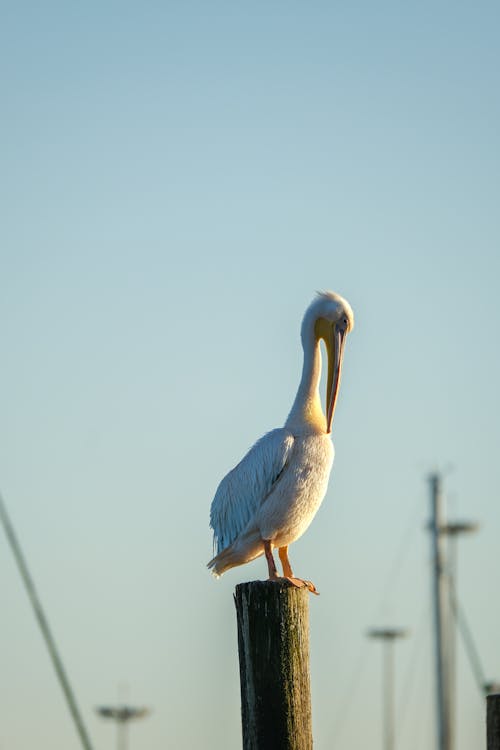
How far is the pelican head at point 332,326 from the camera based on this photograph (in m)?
11.7

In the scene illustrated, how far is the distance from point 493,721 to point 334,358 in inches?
141

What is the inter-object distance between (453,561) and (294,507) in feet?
84.3

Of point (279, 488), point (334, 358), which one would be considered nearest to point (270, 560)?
point (279, 488)

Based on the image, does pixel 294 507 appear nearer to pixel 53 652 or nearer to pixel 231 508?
pixel 231 508

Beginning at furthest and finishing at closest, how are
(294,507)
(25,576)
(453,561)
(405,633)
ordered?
Result: (405,633) → (453,561) → (294,507) → (25,576)

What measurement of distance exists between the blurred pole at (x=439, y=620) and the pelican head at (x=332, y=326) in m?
16.9

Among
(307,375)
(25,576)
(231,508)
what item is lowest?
(25,576)

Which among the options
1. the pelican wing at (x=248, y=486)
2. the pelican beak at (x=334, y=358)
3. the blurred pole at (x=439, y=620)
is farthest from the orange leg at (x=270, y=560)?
the blurred pole at (x=439, y=620)

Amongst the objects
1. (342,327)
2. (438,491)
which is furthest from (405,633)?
(342,327)

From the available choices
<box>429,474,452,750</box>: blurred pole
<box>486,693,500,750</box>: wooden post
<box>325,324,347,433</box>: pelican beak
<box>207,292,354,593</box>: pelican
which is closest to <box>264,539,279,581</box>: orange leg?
<box>207,292,354,593</box>: pelican

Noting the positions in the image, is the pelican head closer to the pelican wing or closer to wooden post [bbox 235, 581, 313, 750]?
the pelican wing

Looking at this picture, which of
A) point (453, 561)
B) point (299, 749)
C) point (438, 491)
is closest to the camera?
point (299, 749)

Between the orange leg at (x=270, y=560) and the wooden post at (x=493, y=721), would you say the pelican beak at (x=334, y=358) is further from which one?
the wooden post at (x=493, y=721)

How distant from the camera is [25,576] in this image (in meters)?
10.4
